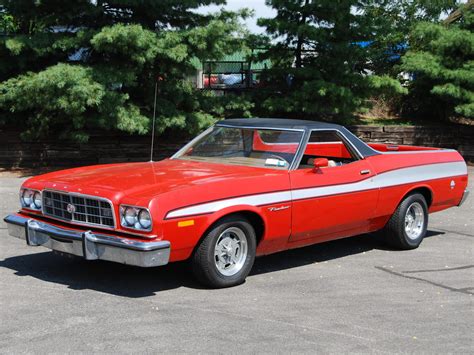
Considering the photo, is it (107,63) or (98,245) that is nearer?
(98,245)

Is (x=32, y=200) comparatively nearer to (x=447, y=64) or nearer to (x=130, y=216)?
(x=130, y=216)

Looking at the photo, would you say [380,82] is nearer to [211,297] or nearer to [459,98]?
[459,98]

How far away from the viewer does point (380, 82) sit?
55.2 ft

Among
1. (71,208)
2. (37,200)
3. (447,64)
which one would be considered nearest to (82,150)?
(37,200)

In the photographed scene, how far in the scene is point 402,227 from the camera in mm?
8086

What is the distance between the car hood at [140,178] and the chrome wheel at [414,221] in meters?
2.23

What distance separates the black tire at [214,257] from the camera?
602 centimetres

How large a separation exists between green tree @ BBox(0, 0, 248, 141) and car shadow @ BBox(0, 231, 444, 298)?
6685 millimetres

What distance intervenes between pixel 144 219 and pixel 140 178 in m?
0.75

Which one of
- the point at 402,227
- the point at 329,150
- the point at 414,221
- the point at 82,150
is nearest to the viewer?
the point at 402,227

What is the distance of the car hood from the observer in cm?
596

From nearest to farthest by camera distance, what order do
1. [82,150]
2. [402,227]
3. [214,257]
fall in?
[214,257] < [402,227] < [82,150]

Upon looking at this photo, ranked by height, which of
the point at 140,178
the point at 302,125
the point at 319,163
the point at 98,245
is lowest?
the point at 98,245

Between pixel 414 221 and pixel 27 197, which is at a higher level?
pixel 27 197
